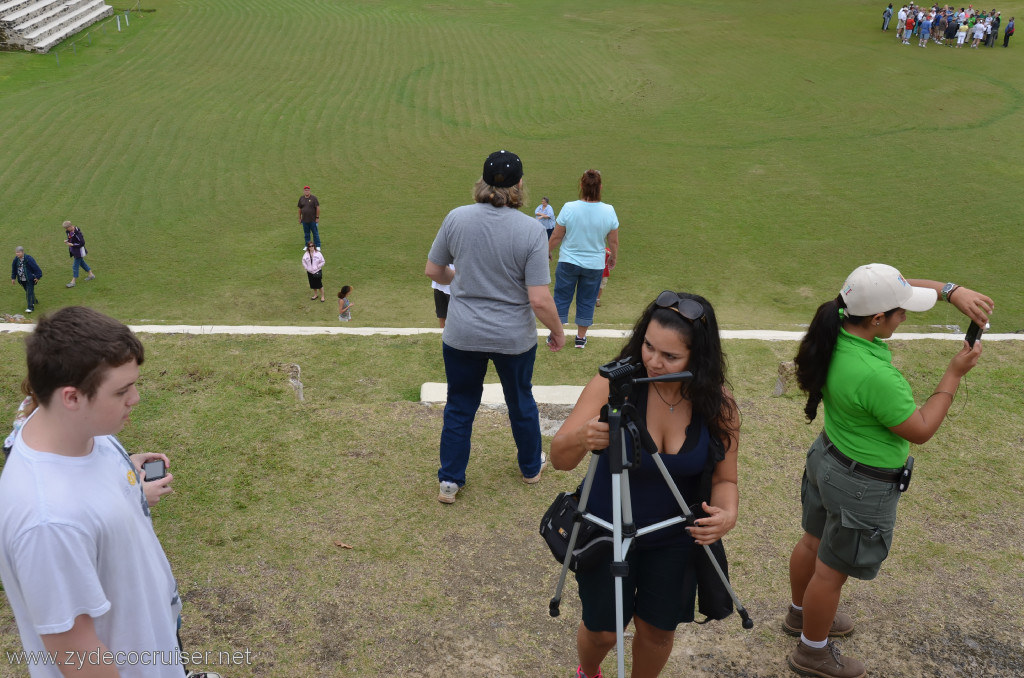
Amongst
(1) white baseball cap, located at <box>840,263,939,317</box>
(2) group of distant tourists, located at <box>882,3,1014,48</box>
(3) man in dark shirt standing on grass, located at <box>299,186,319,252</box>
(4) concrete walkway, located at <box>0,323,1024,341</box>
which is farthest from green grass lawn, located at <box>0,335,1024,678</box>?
(2) group of distant tourists, located at <box>882,3,1014,48</box>

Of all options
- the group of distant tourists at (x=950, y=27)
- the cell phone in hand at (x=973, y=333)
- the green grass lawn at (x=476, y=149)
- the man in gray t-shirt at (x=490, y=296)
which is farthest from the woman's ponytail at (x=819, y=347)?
the group of distant tourists at (x=950, y=27)

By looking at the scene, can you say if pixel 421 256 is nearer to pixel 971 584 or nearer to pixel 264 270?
pixel 264 270

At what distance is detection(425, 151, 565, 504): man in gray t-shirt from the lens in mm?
4188

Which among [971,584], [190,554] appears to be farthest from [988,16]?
[190,554]

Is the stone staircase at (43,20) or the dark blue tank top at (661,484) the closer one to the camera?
the dark blue tank top at (661,484)

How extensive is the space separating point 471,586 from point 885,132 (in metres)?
22.1

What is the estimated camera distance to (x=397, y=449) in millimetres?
4973

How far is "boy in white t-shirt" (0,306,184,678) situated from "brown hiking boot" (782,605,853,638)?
2.73 m

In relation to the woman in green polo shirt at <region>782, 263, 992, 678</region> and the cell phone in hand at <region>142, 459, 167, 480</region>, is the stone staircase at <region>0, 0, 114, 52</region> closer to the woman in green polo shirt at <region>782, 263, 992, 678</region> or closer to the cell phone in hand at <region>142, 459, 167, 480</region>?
the cell phone in hand at <region>142, 459, 167, 480</region>

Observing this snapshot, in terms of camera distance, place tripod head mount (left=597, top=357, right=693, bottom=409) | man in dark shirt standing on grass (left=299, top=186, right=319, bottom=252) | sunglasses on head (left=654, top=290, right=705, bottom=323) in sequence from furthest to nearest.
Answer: man in dark shirt standing on grass (left=299, top=186, right=319, bottom=252) < sunglasses on head (left=654, top=290, right=705, bottom=323) < tripod head mount (left=597, top=357, right=693, bottom=409)

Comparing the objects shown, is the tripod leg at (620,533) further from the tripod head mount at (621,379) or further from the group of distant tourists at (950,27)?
the group of distant tourists at (950,27)

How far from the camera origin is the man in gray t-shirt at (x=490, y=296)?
419cm

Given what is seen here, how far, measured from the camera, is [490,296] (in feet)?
13.9

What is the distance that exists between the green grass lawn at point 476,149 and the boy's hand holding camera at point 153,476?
299 inches
